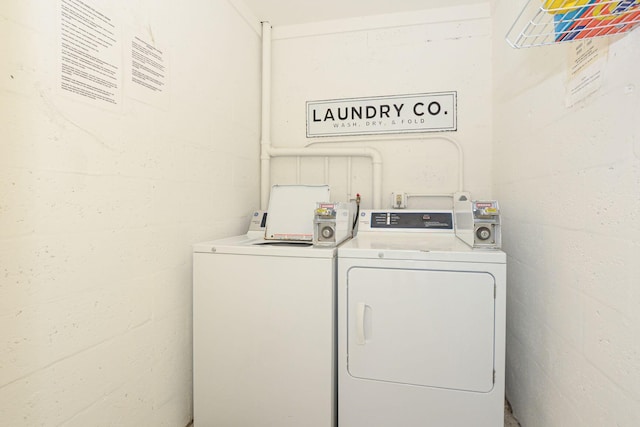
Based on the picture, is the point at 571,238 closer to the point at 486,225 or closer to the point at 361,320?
the point at 486,225

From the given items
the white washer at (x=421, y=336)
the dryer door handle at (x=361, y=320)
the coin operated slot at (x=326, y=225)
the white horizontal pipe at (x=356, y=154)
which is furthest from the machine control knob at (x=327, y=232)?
the white horizontal pipe at (x=356, y=154)

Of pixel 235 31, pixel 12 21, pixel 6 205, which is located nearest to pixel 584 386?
pixel 6 205

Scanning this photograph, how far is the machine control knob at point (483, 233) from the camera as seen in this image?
139 cm

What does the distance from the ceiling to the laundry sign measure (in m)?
0.60

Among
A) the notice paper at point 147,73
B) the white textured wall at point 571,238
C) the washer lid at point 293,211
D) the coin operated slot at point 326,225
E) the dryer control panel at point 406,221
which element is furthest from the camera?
the dryer control panel at point 406,221

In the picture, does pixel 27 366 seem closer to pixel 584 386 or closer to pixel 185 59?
pixel 185 59

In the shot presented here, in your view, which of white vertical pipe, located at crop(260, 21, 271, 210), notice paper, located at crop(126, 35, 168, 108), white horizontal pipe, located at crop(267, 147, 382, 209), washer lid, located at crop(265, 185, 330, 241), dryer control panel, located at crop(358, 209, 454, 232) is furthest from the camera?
white vertical pipe, located at crop(260, 21, 271, 210)

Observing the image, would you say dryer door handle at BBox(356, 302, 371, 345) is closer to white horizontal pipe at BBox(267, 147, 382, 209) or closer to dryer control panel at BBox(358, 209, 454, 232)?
dryer control panel at BBox(358, 209, 454, 232)

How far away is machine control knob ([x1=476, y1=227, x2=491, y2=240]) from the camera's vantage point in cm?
139

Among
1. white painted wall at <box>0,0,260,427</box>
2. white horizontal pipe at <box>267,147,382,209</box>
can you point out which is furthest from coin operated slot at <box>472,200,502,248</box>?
white painted wall at <box>0,0,260,427</box>

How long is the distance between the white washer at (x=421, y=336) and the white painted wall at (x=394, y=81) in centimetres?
97

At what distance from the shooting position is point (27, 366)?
0.93 meters

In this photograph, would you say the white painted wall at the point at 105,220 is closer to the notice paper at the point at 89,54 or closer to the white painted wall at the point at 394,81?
the notice paper at the point at 89,54

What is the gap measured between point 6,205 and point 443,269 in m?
1.49
